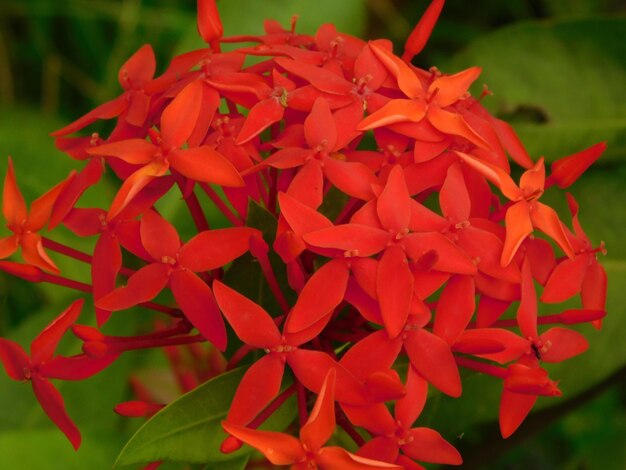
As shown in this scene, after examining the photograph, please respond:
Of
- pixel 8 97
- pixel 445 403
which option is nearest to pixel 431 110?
pixel 445 403

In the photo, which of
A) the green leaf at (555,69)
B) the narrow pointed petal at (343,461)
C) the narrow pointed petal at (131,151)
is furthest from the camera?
the green leaf at (555,69)

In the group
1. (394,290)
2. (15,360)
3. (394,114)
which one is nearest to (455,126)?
(394,114)

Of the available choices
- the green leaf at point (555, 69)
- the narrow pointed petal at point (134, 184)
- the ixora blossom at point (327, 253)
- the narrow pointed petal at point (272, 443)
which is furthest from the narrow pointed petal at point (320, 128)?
the green leaf at point (555, 69)

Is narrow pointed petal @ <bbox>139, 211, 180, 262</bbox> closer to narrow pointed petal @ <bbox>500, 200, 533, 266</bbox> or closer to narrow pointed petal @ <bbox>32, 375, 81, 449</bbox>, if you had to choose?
narrow pointed petal @ <bbox>32, 375, 81, 449</bbox>

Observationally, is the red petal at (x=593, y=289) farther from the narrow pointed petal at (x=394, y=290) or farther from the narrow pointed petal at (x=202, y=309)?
the narrow pointed petal at (x=202, y=309)

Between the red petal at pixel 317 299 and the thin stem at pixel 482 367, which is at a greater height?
the red petal at pixel 317 299

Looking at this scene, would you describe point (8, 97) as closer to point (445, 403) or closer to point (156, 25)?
point (156, 25)

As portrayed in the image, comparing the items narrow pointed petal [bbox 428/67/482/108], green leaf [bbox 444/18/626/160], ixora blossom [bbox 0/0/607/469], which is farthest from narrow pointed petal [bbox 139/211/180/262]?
green leaf [bbox 444/18/626/160]
